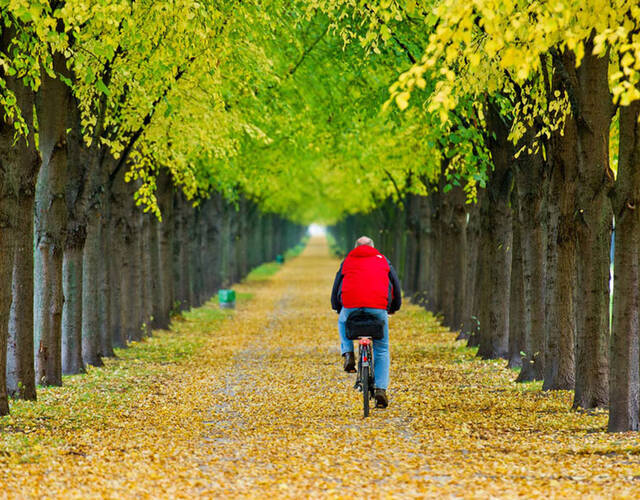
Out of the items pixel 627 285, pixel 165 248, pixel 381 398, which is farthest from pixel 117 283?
pixel 627 285

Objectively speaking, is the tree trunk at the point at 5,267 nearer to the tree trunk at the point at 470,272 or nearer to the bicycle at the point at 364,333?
the bicycle at the point at 364,333

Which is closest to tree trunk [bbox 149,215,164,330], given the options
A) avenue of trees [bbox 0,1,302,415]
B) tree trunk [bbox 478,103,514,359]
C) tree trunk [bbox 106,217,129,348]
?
avenue of trees [bbox 0,1,302,415]

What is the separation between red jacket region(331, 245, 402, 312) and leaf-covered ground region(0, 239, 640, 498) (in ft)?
4.71

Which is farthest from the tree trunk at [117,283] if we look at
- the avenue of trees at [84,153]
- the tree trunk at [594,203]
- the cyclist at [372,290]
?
the tree trunk at [594,203]

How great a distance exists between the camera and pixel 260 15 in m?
16.5

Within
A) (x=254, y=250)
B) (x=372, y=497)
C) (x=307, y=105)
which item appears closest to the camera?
(x=372, y=497)

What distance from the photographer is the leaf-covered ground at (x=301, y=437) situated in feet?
27.8

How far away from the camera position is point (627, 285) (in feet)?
35.4

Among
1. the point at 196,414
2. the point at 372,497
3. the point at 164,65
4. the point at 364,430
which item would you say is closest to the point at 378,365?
the point at 364,430

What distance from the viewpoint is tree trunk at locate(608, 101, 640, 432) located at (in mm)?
10648

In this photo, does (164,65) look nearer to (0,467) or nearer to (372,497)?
(0,467)

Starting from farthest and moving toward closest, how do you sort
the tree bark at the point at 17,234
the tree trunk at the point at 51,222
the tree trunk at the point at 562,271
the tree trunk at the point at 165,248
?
the tree trunk at the point at 165,248, the tree trunk at the point at 51,222, the tree trunk at the point at 562,271, the tree bark at the point at 17,234

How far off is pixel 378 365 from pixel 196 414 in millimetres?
2462

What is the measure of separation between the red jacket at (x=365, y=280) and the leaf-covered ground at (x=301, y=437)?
4.71 ft
